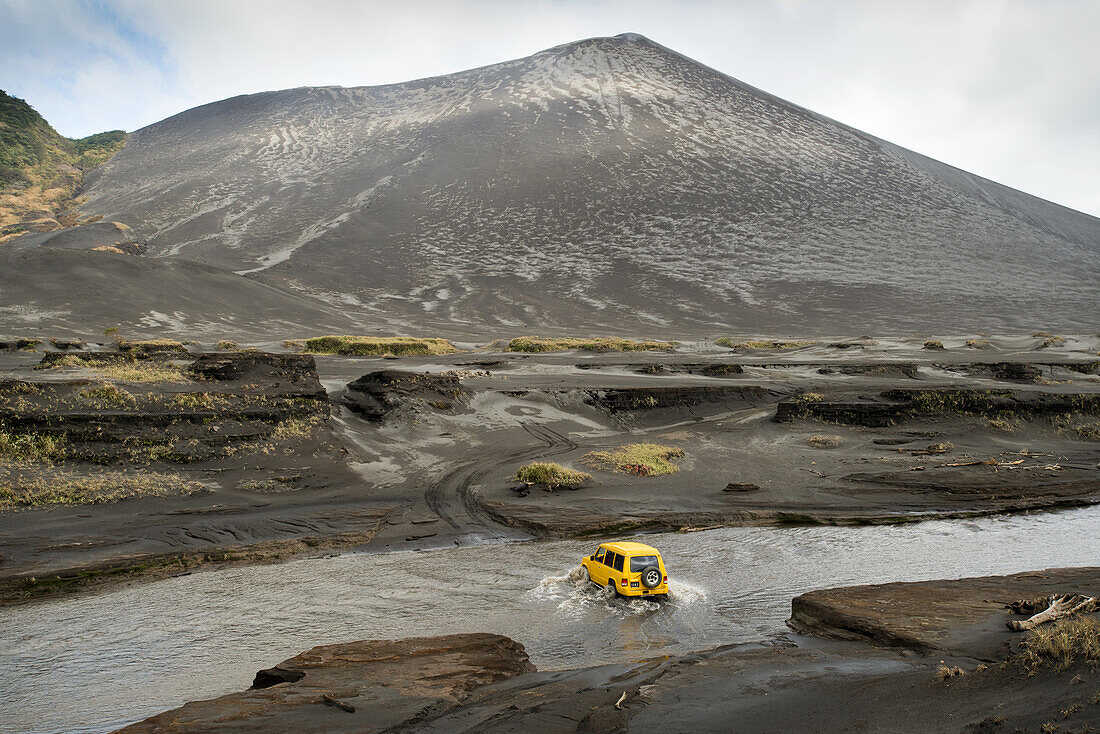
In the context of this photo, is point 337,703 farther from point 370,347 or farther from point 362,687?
point 370,347

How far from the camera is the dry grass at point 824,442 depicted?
26.1 metres

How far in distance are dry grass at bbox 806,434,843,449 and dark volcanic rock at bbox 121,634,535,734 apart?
19248 millimetres

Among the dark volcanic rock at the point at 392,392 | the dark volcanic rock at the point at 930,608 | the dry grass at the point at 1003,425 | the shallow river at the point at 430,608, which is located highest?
the dark volcanic rock at the point at 392,392

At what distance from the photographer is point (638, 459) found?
23172 mm

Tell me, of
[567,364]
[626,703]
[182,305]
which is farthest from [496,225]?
[626,703]

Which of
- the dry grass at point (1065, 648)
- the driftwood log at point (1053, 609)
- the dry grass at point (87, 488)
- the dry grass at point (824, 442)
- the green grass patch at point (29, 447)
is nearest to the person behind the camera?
the dry grass at point (1065, 648)

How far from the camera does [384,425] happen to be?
25875mm

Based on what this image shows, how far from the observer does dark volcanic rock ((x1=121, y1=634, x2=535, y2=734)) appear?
706 centimetres

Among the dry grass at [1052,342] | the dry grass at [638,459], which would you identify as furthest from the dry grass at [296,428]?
the dry grass at [1052,342]

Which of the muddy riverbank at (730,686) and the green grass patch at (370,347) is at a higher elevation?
the green grass patch at (370,347)

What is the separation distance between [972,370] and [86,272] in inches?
3231

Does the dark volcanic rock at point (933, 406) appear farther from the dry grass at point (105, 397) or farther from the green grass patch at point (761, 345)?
the dry grass at point (105, 397)

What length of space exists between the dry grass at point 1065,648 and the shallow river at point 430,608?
552 cm

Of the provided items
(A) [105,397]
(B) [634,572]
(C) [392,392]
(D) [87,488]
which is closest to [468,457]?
(C) [392,392]
